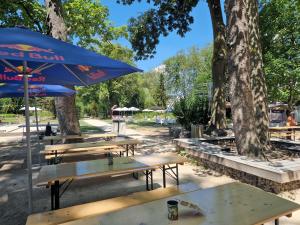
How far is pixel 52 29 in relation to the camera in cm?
900

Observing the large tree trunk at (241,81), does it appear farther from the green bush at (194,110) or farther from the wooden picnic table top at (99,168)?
the green bush at (194,110)

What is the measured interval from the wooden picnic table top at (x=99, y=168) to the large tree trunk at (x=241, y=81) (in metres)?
2.41

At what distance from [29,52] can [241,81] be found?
5.02 m

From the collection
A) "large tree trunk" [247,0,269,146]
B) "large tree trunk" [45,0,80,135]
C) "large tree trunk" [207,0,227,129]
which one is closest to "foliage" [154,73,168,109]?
"large tree trunk" [207,0,227,129]

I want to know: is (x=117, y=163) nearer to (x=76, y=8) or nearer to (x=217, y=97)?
(x=217, y=97)

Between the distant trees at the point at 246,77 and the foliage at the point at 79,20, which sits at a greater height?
the foliage at the point at 79,20

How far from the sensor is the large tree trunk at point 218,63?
11836 millimetres

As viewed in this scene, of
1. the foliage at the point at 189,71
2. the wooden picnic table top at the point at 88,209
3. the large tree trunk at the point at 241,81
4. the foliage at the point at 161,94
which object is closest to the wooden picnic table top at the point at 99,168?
the wooden picnic table top at the point at 88,209

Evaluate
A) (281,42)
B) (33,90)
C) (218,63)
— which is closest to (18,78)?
(33,90)

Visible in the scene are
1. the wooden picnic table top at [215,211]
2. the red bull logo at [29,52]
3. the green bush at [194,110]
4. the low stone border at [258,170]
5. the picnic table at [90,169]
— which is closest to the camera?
the wooden picnic table top at [215,211]

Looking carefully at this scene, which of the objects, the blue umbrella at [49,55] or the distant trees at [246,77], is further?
the distant trees at [246,77]

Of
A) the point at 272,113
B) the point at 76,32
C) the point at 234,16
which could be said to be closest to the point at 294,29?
the point at 272,113

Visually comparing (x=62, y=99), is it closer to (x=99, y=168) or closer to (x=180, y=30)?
(x=99, y=168)

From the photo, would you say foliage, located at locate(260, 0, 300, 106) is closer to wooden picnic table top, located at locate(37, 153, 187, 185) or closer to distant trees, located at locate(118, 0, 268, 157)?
distant trees, located at locate(118, 0, 268, 157)
